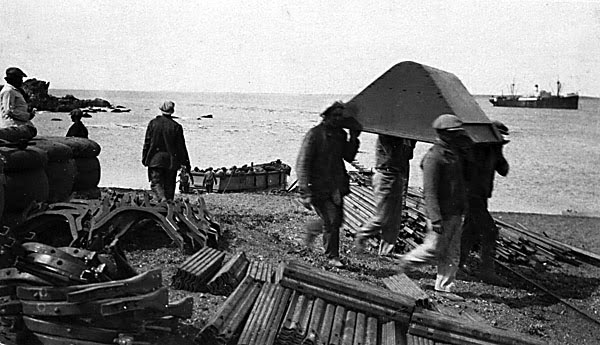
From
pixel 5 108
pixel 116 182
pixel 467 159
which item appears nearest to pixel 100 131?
pixel 116 182

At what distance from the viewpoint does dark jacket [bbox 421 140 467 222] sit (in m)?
7.19

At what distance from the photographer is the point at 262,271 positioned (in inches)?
277

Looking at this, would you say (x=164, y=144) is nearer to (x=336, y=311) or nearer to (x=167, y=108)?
(x=167, y=108)

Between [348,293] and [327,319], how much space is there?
44 cm

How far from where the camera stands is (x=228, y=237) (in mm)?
9695

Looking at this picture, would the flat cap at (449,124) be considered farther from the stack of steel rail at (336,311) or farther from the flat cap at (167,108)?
the flat cap at (167,108)

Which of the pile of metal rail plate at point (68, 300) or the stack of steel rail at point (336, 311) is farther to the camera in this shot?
the stack of steel rail at point (336, 311)

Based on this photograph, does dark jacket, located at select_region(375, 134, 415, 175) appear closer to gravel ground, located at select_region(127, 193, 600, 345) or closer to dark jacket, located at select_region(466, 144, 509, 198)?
dark jacket, located at select_region(466, 144, 509, 198)

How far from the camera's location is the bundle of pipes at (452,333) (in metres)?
5.43

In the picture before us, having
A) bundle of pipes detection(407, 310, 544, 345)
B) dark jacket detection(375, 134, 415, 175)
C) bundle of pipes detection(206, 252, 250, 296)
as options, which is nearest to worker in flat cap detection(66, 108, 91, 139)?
dark jacket detection(375, 134, 415, 175)

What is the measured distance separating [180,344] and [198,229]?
350cm

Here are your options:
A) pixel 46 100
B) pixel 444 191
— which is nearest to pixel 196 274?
pixel 444 191

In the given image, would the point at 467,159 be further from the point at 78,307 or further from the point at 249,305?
the point at 78,307

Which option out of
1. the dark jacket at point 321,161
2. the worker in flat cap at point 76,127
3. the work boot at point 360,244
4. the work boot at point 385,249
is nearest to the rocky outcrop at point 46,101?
the worker in flat cap at point 76,127
